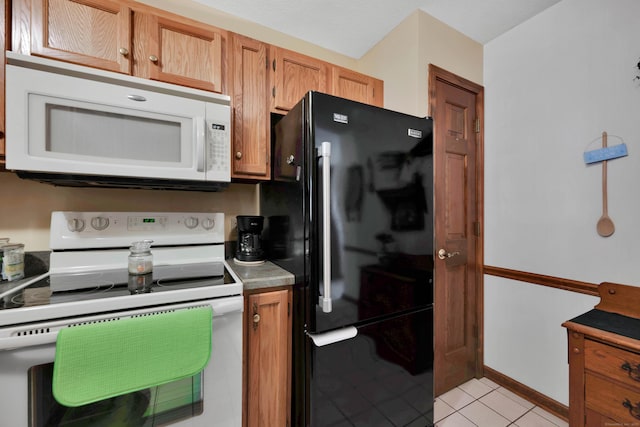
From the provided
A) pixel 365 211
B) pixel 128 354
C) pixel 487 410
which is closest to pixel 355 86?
pixel 365 211

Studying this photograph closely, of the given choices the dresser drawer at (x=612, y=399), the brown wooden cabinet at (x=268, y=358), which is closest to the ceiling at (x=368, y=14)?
the brown wooden cabinet at (x=268, y=358)

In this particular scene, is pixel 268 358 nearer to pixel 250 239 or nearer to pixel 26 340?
pixel 250 239

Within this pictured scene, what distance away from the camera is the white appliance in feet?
2.64

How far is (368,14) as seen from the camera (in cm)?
172

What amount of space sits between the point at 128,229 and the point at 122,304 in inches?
22.6

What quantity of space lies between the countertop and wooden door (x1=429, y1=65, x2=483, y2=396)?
1130 millimetres

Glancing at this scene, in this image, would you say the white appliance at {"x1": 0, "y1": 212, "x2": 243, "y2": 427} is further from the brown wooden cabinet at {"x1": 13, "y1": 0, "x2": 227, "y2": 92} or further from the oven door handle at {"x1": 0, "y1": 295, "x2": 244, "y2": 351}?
the brown wooden cabinet at {"x1": 13, "y1": 0, "x2": 227, "y2": 92}

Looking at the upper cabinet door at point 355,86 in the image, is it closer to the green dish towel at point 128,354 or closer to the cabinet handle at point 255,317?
the cabinet handle at point 255,317

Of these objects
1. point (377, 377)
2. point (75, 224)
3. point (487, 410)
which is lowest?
point (487, 410)

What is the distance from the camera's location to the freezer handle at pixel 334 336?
3.67 ft

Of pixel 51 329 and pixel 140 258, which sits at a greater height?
pixel 140 258

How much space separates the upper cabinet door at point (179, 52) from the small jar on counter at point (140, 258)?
830mm

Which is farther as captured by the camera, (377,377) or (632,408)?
(377,377)

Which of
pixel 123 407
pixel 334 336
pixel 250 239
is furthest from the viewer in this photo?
pixel 250 239
